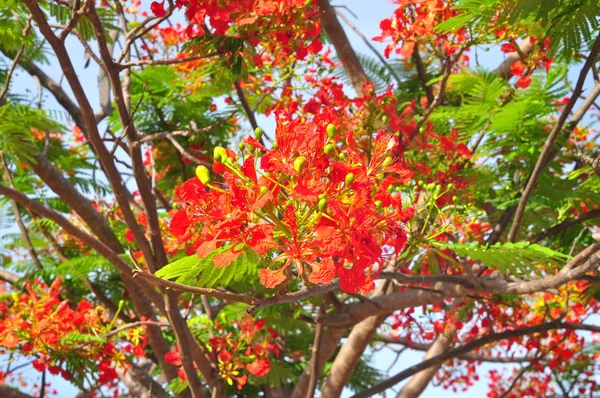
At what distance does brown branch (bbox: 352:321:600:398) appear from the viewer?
353 cm

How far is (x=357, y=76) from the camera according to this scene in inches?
166

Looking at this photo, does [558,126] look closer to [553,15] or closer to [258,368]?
[553,15]

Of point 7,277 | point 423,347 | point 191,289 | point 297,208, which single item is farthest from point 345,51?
point 423,347

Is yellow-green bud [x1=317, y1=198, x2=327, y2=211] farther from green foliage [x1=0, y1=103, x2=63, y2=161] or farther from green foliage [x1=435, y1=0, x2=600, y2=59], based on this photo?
green foliage [x1=0, y1=103, x2=63, y2=161]

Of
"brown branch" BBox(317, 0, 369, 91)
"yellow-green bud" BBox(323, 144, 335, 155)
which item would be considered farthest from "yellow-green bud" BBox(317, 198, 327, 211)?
"brown branch" BBox(317, 0, 369, 91)

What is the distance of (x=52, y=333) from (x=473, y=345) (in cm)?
230

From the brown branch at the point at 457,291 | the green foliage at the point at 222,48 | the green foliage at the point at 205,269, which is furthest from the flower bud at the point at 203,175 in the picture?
the brown branch at the point at 457,291

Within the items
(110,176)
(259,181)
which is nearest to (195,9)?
(110,176)

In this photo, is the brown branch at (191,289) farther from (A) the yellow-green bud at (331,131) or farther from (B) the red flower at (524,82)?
(B) the red flower at (524,82)

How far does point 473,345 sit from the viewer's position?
12.1 feet

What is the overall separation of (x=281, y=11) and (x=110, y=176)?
0.99 m

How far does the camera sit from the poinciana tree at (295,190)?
1.47 metres

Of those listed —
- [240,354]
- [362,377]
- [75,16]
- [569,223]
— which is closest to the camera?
[75,16]

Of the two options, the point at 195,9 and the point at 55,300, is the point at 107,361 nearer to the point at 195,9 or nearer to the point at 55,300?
the point at 55,300
